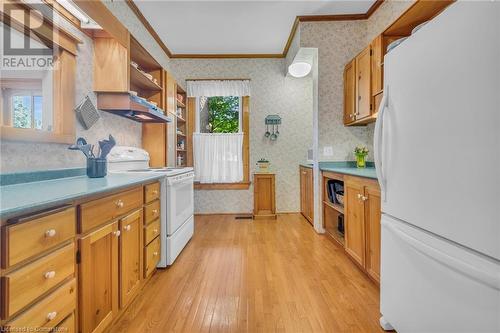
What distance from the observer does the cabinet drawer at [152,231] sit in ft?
6.56

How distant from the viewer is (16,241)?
82 centimetres

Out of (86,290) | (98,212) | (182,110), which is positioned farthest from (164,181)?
(182,110)

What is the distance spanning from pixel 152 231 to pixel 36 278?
48.3 inches

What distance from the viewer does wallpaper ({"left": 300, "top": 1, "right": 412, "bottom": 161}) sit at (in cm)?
333

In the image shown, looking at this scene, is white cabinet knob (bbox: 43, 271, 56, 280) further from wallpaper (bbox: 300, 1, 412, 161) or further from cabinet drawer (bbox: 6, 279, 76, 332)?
wallpaper (bbox: 300, 1, 412, 161)

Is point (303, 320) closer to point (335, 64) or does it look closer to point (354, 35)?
point (335, 64)

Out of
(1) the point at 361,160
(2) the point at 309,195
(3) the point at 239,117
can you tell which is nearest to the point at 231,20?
(3) the point at 239,117

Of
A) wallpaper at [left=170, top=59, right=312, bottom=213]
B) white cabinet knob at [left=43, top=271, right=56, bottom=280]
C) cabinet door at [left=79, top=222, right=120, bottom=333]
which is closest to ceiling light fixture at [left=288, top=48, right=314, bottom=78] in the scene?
wallpaper at [left=170, top=59, right=312, bottom=213]

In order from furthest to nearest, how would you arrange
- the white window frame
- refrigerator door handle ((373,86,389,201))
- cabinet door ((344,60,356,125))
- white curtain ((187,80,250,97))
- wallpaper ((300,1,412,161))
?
the white window frame
white curtain ((187,80,250,97))
wallpaper ((300,1,412,161))
cabinet door ((344,60,356,125))
refrigerator door handle ((373,86,389,201))

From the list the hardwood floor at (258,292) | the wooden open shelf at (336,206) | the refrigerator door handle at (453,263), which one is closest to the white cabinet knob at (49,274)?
the hardwood floor at (258,292)

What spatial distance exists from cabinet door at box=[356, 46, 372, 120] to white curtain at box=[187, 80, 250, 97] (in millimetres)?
2109

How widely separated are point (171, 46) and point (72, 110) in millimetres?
2754

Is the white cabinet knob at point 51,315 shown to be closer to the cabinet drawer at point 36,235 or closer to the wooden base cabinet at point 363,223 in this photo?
the cabinet drawer at point 36,235

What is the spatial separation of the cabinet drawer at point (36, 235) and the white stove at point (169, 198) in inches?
48.7
